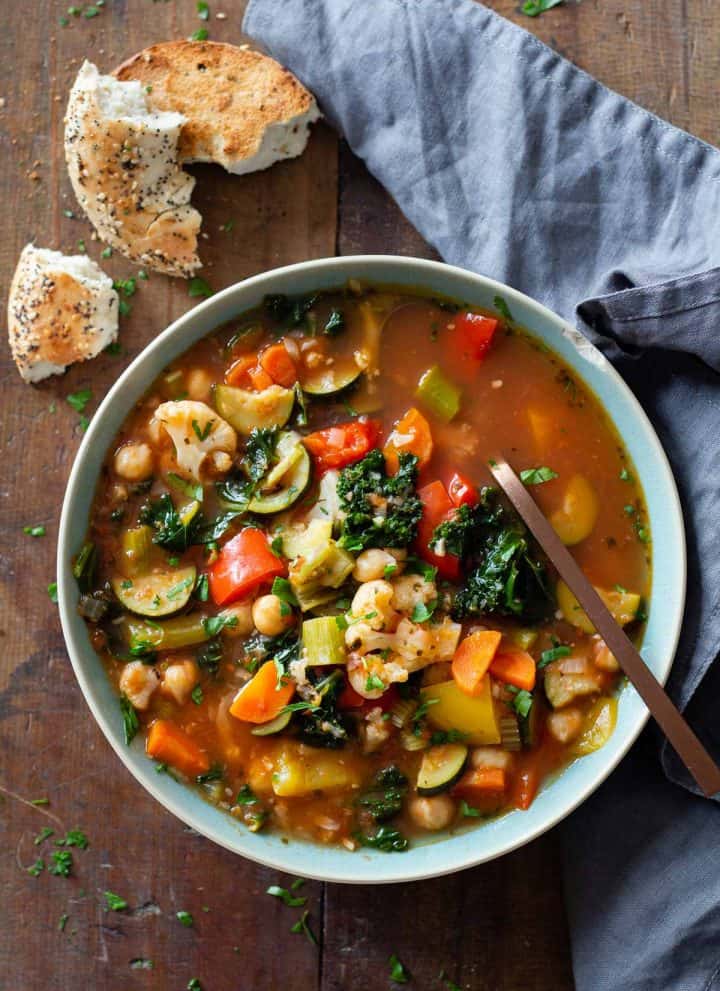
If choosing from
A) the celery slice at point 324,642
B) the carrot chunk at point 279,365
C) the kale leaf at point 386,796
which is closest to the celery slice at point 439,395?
the carrot chunk at point 279,365

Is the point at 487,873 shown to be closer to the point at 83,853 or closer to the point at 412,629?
the point at 412,629

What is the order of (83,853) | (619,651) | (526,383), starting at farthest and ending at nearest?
1. (83,853)
2. (526,383)
3. (619,651)

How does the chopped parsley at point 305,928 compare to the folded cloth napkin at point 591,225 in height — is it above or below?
below

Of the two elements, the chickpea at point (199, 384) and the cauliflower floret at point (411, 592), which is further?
the chickpea at point (199, 384)

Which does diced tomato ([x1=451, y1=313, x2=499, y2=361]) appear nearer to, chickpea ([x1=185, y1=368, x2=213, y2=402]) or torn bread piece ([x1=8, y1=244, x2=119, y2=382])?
chickpea ([x1=185, y1=368, x2=213, y2=402])

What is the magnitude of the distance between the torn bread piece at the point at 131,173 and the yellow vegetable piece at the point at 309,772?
6.68 ft

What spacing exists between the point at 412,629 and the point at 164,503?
1.09 metres

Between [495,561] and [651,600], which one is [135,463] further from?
[651,600]

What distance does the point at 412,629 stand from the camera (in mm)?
3754

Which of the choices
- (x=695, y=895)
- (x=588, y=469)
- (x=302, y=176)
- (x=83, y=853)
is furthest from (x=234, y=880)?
(x=302, y=176)

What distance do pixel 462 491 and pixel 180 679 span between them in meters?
1.31

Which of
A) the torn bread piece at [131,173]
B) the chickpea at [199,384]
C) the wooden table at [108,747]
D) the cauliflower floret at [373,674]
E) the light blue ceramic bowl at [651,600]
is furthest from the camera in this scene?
the wooden table at [108,747]

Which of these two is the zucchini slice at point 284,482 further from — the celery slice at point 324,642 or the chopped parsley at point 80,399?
the chopped parsley at point 80,399

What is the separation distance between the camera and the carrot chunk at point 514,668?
12.6 feet
